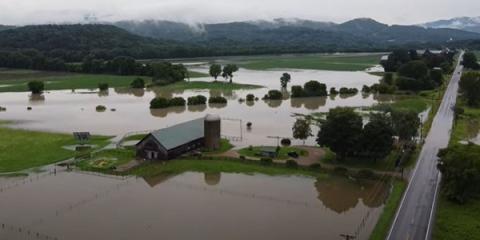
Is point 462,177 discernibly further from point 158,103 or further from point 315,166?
point 158,103

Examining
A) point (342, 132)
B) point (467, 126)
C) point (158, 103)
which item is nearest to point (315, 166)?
point (342, 132)

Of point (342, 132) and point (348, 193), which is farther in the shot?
point (342, 132)

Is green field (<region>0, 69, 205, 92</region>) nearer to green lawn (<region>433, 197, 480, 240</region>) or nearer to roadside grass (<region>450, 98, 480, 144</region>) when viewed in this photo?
roadside grass (<region>450, 98, 480, 144</region>)

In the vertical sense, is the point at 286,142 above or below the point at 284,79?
below

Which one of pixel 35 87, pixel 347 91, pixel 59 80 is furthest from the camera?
pixel 59 80

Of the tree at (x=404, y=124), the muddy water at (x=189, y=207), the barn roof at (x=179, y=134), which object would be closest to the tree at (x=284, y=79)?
the barn roof at (x=179, y=134)

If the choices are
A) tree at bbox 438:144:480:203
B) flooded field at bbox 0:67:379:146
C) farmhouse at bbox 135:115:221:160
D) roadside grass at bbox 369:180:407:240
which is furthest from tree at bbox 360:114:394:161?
farmhouse at bbox 135:115:221:160

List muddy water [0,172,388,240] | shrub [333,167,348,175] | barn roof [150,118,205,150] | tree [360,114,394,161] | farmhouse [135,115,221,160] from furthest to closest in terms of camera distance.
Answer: barn roof [150,118,205,150] < farmhouse [135,115,221,160] < tree [360,114,394,161] < shrub [333,167,348,175] < muddy water [0,172,388,240]
